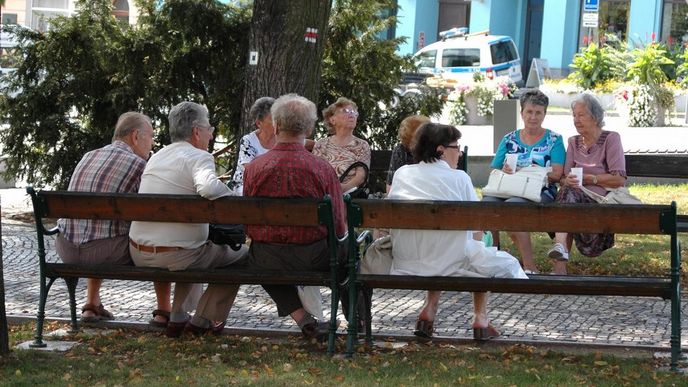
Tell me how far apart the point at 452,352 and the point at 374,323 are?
1165 mm

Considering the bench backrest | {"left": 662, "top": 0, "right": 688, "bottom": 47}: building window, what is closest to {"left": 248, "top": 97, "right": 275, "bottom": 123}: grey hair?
the bench backrest

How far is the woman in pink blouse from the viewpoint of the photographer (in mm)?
8781

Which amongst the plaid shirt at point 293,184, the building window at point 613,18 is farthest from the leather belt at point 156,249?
the building window at point 613,18

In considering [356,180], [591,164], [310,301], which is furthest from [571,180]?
[310,301]

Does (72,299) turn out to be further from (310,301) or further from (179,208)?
(310,301)

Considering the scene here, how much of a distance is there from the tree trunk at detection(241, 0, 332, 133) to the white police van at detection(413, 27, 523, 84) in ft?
79.4

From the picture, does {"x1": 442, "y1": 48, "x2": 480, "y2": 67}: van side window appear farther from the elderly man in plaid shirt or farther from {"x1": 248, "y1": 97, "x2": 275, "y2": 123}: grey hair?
the elderly man in plaid shirt

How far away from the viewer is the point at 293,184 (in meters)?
6.60

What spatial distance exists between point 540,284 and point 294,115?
1.61m

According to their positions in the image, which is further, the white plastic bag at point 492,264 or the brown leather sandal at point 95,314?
the brown leather sandal at point 95,314

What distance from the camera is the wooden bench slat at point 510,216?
613 centimetres

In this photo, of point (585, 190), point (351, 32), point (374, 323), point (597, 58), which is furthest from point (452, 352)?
point (597, 58)

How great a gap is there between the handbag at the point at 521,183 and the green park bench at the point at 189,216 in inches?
104

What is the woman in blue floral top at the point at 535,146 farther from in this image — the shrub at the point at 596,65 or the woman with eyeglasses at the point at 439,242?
the shrub at the point at 596,65
